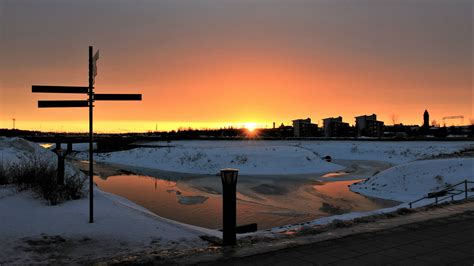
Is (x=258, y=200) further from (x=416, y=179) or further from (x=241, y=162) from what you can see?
(x=241, y=162)

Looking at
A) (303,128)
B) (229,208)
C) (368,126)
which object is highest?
(368,126)

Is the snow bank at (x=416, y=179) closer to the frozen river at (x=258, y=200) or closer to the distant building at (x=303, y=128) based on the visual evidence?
the frozen river at (x=258, y=200)

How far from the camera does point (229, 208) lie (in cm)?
723

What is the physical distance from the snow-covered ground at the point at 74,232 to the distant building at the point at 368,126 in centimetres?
14637

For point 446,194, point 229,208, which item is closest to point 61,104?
point 229,208

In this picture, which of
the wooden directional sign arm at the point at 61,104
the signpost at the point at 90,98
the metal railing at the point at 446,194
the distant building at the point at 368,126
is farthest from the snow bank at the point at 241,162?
the distant building at the point at 368,126

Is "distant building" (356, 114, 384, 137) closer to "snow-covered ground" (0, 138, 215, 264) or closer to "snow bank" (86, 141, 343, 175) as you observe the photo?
"snow bank" (86, 141, 343, 175)

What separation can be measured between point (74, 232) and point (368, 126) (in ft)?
494

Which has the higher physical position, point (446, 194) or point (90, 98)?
point (90, 98)

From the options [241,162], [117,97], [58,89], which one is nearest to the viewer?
[58,89]

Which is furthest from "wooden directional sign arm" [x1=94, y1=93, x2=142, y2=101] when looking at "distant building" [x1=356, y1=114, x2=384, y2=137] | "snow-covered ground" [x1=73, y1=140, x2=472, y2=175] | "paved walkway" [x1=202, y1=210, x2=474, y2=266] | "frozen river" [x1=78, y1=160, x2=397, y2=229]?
"distant building" [x1=356, y1=114, x2=384, y2=137]

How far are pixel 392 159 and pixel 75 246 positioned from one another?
4911 centimetres

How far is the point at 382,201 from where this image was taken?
791 inches

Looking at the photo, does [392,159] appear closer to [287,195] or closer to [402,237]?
[287,195]
